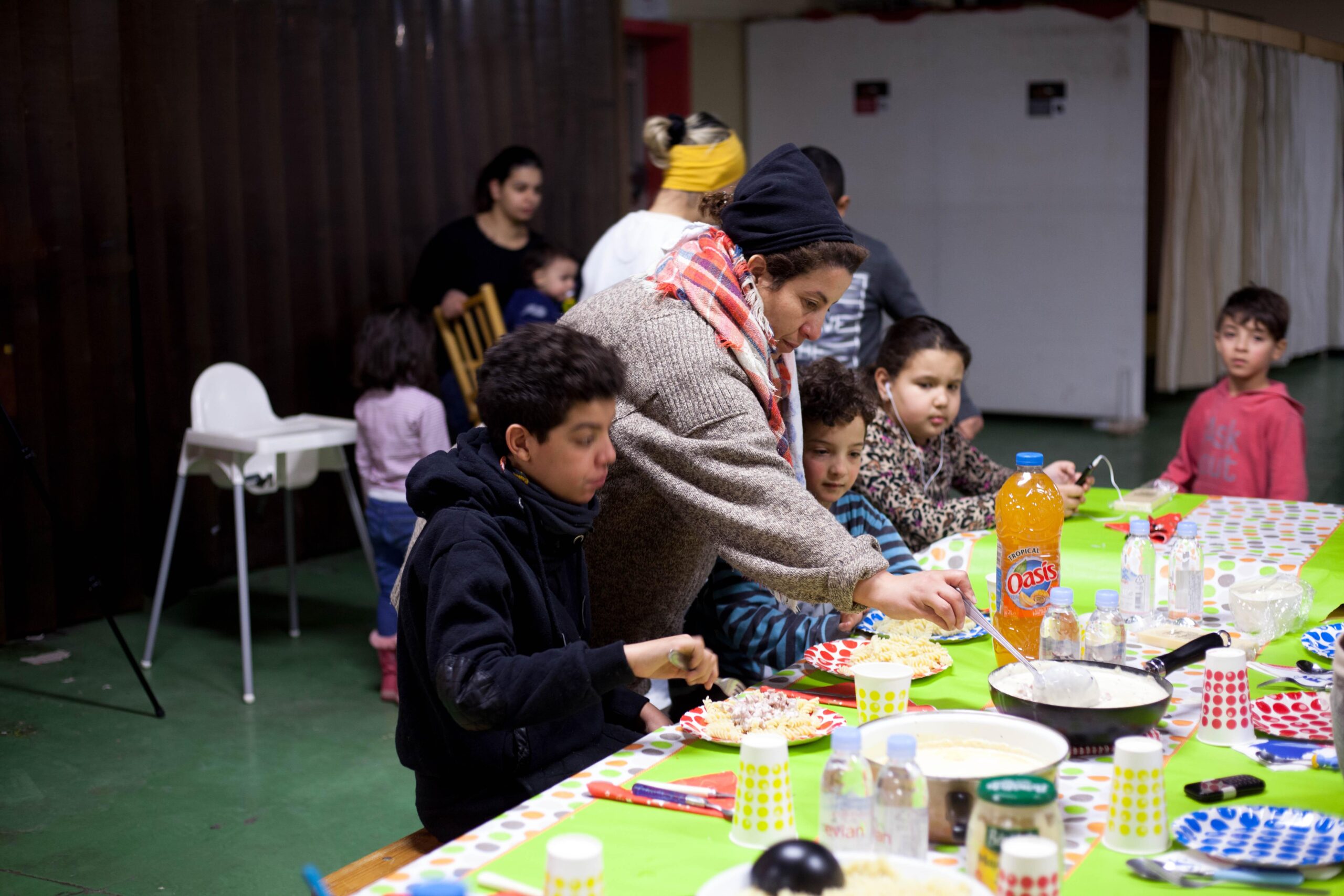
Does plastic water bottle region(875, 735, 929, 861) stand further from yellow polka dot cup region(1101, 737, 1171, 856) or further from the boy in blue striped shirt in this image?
the boy in blue striped shirt

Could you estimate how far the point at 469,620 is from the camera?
160cm

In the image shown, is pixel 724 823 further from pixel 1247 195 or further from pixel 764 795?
pixel 1247 195

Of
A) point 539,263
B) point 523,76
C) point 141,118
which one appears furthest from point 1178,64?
point 141,118

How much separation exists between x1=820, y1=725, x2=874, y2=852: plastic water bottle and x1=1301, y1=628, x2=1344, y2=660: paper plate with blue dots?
42.0 inches

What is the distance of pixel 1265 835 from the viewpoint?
1.34 metres

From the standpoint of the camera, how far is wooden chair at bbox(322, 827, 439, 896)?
1.67 m

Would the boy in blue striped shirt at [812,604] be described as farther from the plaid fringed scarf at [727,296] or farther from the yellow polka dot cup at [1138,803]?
the yellow polka dot cup at [1138,803]

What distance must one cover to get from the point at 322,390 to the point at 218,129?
1.17 metres

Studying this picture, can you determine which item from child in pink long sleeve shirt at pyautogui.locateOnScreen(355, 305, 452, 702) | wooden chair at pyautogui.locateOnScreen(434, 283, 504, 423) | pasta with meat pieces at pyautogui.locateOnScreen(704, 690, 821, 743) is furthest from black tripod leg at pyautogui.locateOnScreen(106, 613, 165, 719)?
pasta with meat pieces at pyautogui.locateOnScreen(704, 690, 821, 743)

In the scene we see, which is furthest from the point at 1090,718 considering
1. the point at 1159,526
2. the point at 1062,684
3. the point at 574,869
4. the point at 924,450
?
the point at 924,450

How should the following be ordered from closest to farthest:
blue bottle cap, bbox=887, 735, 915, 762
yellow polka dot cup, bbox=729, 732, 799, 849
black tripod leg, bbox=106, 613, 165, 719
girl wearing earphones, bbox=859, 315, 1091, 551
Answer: blue bottle cap, bbox=887, 735, 915, 762
yellow polka dot cup, bbox=729, 732, 799, 849
girl wearing earphones, bbox=859, 315, 1091, 551
black tripod leg, bbox=106, 613, 165, 719

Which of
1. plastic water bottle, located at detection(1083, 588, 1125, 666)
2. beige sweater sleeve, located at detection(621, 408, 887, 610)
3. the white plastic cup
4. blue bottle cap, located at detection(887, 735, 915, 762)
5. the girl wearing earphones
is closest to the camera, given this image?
the white plastic cup

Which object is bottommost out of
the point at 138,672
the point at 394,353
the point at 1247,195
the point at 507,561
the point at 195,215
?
the point at 138,672

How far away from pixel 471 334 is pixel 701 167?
1.63 metres
